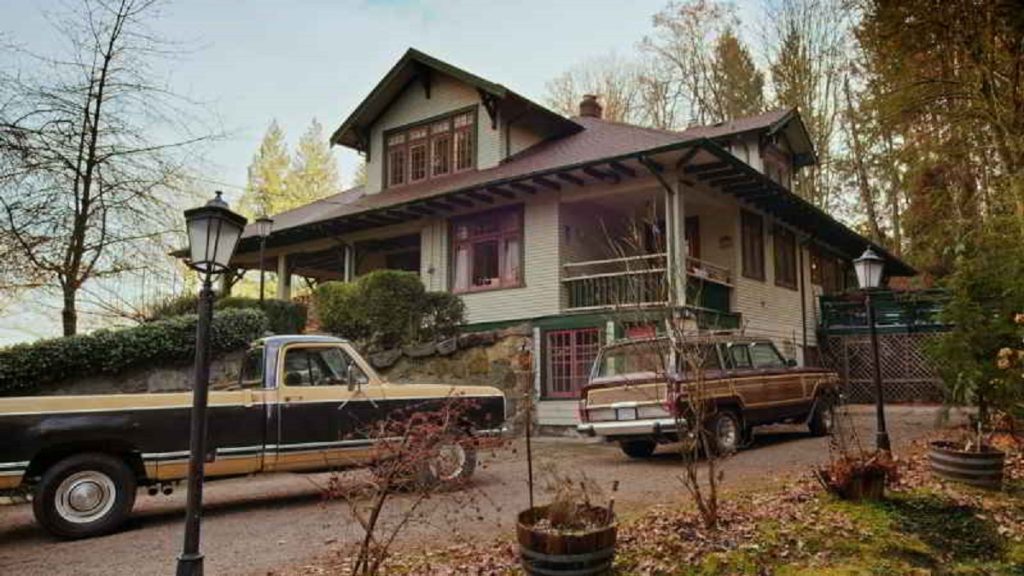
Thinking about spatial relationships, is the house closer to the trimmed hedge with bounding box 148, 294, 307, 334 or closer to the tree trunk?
the trimmed hedge with bounding box 148, 294, 307, 334

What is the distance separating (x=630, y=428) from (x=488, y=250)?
7672 millimetres

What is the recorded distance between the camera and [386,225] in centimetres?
1764

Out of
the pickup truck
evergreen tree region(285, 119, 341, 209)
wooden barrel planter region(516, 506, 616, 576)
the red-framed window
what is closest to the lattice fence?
the red-framed window

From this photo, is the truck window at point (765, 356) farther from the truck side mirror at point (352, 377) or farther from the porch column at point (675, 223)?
the truck side mirror at point (352, 377)

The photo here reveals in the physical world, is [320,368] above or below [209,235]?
below

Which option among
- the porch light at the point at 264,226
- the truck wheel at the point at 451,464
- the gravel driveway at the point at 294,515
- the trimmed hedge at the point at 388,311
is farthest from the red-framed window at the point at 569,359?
the porch light at the point at 264,226

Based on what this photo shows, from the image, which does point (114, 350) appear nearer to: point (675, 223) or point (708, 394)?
point (708, 394)

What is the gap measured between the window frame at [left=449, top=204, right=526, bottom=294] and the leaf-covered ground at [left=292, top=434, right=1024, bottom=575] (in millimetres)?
9245

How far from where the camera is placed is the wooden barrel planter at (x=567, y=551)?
13.4ft

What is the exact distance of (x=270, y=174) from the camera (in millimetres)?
34094

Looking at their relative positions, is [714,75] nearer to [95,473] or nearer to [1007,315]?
[1007,315]

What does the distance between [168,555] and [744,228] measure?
14.1 m

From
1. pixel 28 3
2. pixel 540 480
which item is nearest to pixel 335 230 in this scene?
pixel 28 3

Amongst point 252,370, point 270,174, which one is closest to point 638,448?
point 252,370
